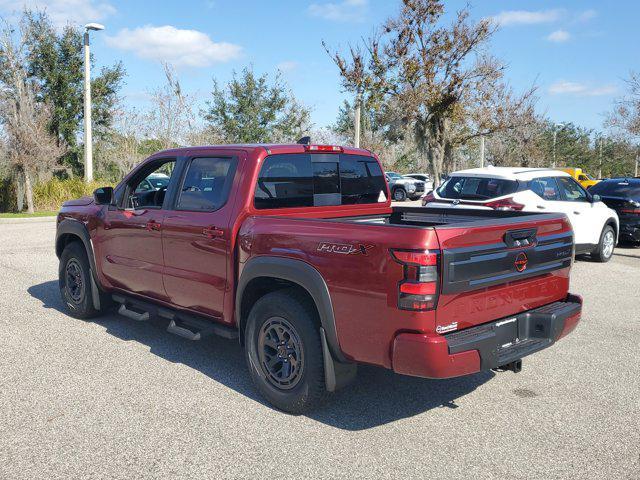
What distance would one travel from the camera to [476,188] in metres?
9.97

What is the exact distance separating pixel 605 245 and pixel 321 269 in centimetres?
907

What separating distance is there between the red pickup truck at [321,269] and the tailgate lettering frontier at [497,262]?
11 millimetres

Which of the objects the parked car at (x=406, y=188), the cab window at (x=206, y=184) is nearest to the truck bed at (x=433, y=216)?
the cab window at (x=206, y=184)

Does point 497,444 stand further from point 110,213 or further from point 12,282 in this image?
point 12,282

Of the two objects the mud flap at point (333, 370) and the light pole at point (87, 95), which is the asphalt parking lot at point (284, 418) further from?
the light pole at point (87, 95)

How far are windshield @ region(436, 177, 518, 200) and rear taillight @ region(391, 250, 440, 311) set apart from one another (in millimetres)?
6829

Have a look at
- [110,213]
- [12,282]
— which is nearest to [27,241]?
[12,282]

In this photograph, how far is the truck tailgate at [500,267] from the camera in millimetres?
3430

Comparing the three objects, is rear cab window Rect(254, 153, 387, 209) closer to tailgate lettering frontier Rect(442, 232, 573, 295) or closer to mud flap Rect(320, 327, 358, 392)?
mud flap Rect(320, 327, 358, 392)

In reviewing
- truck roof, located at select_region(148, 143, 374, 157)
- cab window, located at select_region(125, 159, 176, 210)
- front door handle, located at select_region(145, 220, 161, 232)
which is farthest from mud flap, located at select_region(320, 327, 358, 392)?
cab window, located at select_region(125, 159, 176, 210)

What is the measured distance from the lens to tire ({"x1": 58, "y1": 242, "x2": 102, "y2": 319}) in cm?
637

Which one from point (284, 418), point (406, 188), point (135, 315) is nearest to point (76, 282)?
point (135, 315)

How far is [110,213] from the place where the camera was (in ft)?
19.3

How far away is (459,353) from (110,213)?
3.92 metres
